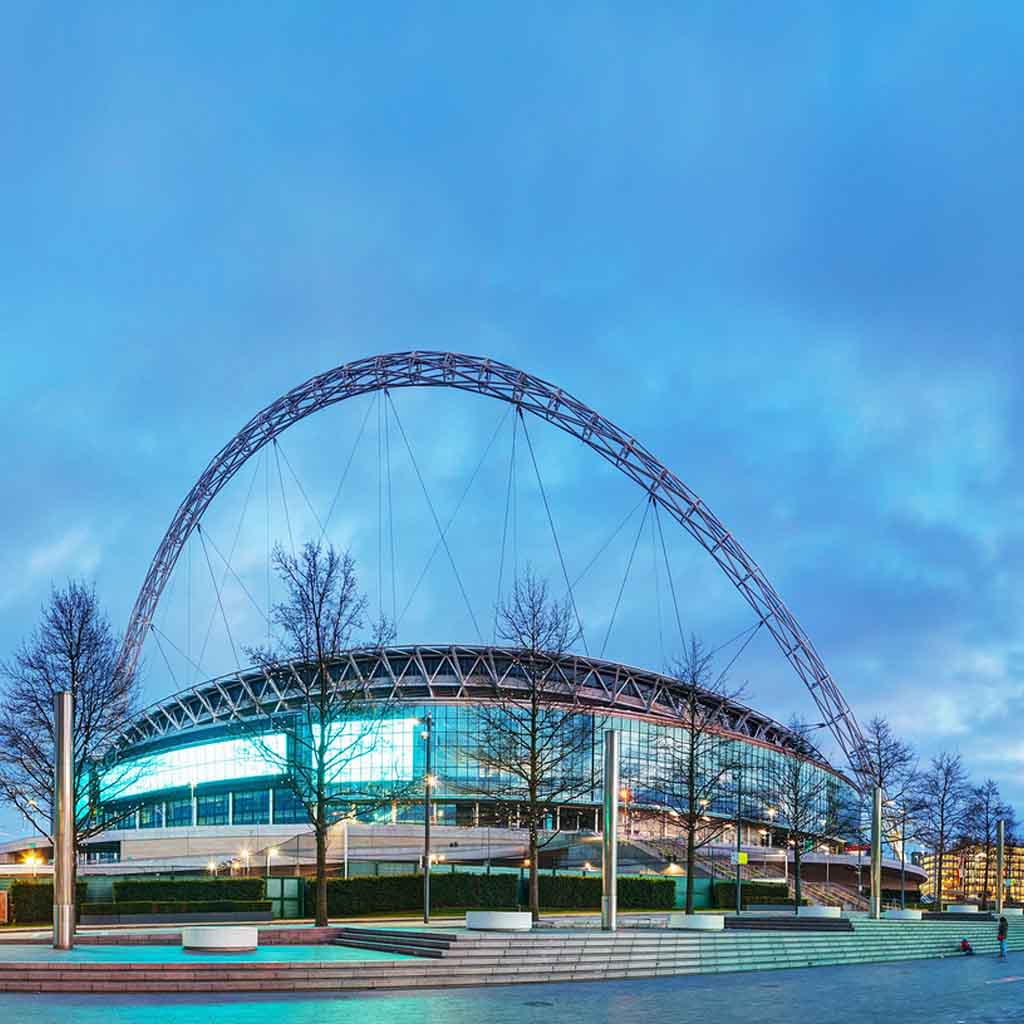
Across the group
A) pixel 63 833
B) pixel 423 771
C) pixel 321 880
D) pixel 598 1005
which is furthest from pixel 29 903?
pixel 423 771

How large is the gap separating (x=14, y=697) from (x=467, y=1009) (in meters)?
29.2

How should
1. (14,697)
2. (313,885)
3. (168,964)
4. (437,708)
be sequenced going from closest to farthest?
(168,964) → (14,697) → (313,885) → (437,708)

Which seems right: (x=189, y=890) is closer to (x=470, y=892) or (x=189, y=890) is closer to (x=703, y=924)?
(x=470, y=892)

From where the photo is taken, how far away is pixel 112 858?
114m

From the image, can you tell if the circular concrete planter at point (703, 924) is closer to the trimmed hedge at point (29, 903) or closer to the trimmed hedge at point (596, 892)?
the trimmed hedge at point (596, 892)

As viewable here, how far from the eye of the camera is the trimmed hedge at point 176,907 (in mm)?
51844

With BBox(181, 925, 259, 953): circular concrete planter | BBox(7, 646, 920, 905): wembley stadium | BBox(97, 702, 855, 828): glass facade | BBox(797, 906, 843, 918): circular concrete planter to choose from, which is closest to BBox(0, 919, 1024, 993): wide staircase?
BBox(181, 925, 259, 953): circular concrete planter

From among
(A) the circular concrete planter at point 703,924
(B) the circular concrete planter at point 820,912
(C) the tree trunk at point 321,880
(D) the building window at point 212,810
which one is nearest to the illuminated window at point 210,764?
(D) the building window at point 212,810

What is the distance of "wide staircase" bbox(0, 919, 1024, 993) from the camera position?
2931cm

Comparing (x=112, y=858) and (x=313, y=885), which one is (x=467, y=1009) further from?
A: (x=112, y=858)

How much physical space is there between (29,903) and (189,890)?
7.53 metres

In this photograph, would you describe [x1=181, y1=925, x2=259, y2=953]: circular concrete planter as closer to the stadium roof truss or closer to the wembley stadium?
the wembley stadium

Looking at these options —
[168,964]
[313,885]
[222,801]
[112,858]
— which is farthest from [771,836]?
[168,964]

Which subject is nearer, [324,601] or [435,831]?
[324,601]
